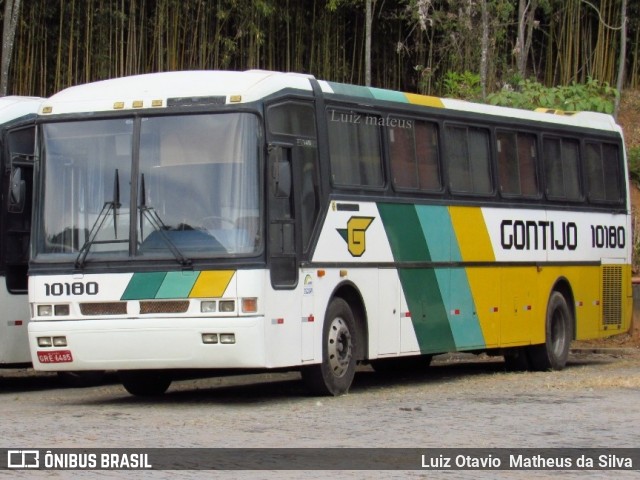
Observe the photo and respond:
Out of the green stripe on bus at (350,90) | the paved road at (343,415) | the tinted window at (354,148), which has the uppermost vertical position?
the green stripe on bus at (350,90)

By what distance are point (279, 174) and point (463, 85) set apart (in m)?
14.8

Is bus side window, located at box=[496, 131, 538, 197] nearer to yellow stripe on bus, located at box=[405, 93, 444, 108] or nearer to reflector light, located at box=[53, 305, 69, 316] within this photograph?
yellow stripe on bus, located at box=[405, 93, 444, 108]

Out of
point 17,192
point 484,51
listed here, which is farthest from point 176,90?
point 484,51

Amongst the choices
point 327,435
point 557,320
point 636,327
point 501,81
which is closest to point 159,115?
point 327,435

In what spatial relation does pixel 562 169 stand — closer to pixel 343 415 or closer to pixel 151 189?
pixel 151 189

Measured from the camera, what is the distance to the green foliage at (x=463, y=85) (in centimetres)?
2775

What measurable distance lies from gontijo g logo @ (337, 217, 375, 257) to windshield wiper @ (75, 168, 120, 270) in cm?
232

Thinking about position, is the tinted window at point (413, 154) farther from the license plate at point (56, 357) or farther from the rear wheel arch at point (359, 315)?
the license plate at point (56, 357)

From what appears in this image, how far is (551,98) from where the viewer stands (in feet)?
86.0

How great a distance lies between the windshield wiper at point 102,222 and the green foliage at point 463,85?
13995 millimetres

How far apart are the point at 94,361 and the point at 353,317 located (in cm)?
283

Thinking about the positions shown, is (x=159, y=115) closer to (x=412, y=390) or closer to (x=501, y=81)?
(x=412, y=390)

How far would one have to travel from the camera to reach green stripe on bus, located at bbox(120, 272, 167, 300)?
14.0 meters

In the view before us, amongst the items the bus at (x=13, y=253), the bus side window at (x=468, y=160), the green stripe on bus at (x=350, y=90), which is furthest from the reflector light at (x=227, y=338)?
the bus side window at (x=468, y=160)
